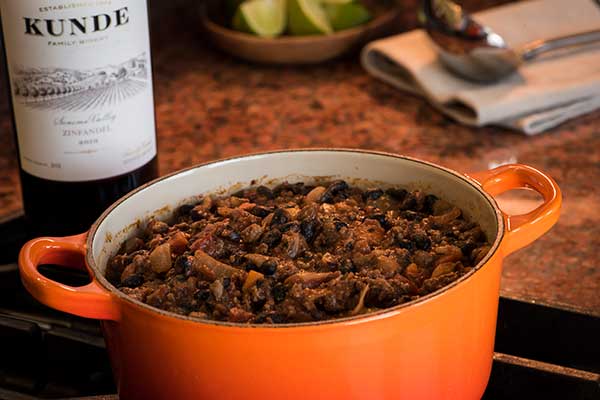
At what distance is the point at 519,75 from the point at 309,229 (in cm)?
77

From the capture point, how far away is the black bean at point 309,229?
2.43ft

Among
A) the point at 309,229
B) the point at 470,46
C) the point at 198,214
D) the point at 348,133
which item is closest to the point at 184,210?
the point at 198,214

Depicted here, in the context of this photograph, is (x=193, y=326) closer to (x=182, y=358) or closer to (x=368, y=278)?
(x=182, y=358)

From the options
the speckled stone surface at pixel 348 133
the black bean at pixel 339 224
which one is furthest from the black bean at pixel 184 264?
the speckled stone surface at pixel 348 133

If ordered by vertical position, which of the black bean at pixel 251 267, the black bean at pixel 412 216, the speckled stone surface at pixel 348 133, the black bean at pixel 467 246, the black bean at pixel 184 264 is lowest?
the speckled stone surface at pixel 348 133

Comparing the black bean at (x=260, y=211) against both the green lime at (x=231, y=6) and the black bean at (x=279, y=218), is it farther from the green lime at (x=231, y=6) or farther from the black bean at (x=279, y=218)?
the green lime at (x=231, y=6)

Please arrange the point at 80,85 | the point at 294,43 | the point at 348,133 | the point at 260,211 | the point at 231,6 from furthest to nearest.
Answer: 1. the point at 231,6
2. the point at 294,43
3. the point at 348,133
4. the point at 80,85
5. the point at 260,211

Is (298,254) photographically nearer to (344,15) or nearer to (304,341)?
(304,341)

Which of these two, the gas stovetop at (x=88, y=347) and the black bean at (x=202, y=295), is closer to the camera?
the black bean at (x=202, y=295)

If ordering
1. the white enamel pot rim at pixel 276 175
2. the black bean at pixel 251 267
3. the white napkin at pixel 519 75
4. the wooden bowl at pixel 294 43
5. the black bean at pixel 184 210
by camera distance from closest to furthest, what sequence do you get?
the white enamel pot rim at pixel 276 175 → the black bean at pixel 251 267 → the black bean at pixel 184 210 → the white napkin at pixel 519 75 → the wooden bowl at pixel 294 43

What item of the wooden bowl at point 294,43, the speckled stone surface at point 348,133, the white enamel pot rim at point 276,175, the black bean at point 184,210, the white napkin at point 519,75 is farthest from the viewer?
the wooden bowl at point 294,43

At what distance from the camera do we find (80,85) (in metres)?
0.90

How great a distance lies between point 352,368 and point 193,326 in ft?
0.34

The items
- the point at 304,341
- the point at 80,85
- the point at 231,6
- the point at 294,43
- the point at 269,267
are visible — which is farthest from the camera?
the point at 231,6
